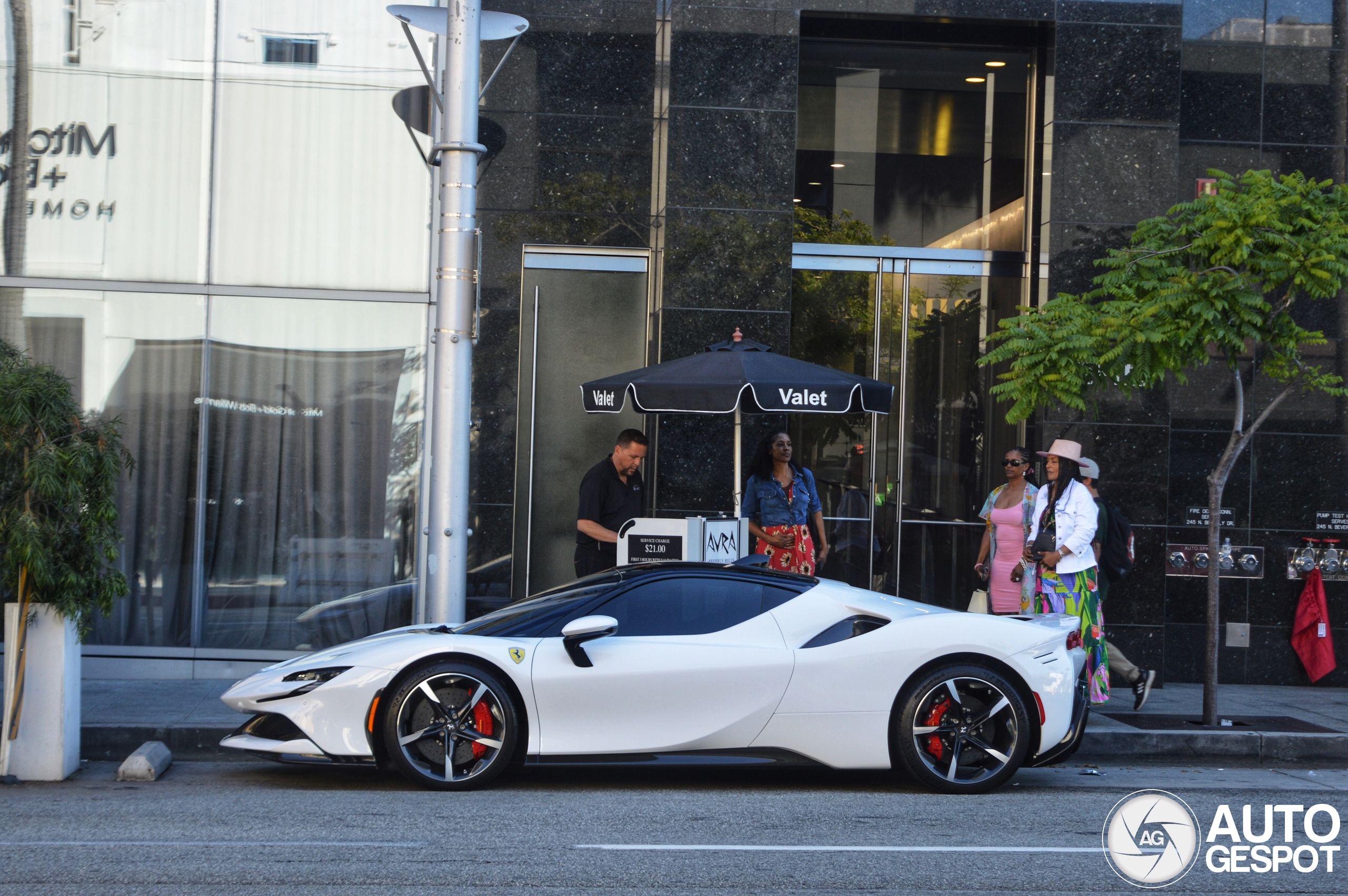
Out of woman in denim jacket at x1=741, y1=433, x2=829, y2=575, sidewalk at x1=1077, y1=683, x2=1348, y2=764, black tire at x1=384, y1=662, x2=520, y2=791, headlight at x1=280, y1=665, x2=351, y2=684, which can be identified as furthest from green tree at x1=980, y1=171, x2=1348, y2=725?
headlight at x1=280, y1=665, x2=351, y2=684

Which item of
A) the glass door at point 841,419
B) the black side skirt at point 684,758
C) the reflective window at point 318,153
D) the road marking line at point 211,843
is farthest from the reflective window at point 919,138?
the road marking line at point 211,843

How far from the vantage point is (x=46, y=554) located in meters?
6.83

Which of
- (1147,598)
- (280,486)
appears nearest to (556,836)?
(280,486)

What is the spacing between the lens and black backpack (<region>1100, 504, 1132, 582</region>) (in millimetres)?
9719

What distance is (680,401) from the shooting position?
341 inches

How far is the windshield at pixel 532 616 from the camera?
6.81 m

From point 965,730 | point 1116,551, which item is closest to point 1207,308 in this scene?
point 1116,551

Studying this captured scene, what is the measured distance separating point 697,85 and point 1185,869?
7.78 metres

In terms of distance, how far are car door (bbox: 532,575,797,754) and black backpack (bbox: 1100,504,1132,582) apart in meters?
4.05

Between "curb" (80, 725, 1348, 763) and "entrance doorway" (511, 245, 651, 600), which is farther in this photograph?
"entrance doorway" (511, 245, 651, 600)

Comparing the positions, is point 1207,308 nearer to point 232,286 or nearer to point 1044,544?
point 1044,544

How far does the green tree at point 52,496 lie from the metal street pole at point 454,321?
6.24ft

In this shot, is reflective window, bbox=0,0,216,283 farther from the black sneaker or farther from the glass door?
the black sneaker

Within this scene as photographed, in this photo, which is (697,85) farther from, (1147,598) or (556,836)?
(556,836)
